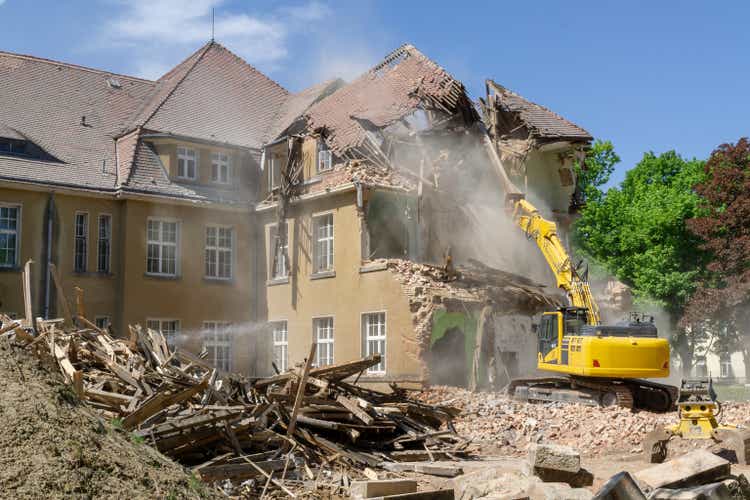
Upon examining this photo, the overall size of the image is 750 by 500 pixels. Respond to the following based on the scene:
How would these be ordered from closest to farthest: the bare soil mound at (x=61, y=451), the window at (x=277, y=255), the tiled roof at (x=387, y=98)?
1. the bare soil mound at (x=61, y=451)
2. the tiled roof at (x=387, y=98)
3. the window at (x=277, y=255)

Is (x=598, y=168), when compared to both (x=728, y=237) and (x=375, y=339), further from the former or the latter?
(x=375, y=339)

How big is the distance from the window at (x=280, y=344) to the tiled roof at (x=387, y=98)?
6.35m

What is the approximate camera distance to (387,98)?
28.8 metres

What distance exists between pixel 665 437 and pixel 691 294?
3051 centimetres

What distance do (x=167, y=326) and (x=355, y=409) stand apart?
50.6 ft

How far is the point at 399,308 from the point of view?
82.6ft

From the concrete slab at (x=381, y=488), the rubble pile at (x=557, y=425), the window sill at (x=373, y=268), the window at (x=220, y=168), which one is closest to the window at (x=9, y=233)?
the window at (x=220, y=168)

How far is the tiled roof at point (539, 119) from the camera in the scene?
31.9 metres

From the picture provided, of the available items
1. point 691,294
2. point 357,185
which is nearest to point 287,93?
point 357,185

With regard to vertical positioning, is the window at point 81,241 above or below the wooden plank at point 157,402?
above

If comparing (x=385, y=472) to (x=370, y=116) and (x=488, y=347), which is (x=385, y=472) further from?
(x=370, y=116)

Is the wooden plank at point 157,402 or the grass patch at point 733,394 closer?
the wooden plank at point 157,402

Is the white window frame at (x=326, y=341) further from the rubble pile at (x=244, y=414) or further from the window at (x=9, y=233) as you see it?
the rubble pile at (x=244, y=414)

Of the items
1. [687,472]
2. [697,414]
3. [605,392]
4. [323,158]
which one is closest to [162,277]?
[323,158]
